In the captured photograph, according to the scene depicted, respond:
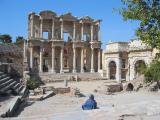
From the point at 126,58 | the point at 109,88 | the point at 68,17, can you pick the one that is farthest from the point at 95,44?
the point at 109,88

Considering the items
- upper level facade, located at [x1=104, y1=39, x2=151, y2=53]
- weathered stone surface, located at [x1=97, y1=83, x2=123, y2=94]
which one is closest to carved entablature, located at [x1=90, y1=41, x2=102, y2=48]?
upper level facade, located at [x1=104, y1=39, x2=151, y2=53]

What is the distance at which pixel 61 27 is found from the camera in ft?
166

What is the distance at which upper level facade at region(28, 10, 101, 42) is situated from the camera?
1935 inches

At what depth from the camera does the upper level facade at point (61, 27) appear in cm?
4916

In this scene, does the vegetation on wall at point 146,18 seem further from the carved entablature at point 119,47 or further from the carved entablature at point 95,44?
the carved entablature at point 95,44

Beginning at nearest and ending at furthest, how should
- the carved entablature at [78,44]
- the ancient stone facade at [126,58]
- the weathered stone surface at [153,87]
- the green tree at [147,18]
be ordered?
the green tree at [147,18]
the weathered stone surface at [153,87]
the ancient stone facade at [126,58]
the carved entablature at [78,44]

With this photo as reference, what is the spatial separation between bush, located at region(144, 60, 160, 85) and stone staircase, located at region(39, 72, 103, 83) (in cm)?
1413

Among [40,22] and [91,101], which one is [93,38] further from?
[91,101]

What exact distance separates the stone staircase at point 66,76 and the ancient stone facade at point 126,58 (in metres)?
1.87

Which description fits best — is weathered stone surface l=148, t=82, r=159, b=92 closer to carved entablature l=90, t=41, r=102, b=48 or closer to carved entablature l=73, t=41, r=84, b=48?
carved entablature l=73, t=41, r=84, b=48

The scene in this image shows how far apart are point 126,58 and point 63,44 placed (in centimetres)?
917

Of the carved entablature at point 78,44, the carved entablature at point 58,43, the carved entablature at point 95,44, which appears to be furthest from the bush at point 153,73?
the carved entablature at point 95,44

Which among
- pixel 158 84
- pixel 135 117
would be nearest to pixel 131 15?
pixel 135 117

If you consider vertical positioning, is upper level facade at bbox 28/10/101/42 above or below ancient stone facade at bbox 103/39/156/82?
above
